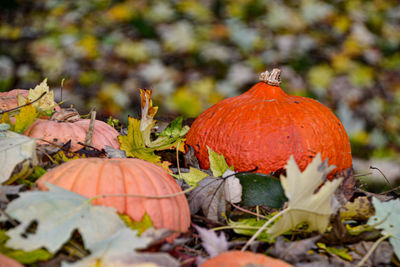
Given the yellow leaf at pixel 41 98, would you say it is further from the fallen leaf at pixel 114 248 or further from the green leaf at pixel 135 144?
the fallen leaf at pixel 114 248

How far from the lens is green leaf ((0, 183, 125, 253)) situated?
57 cm

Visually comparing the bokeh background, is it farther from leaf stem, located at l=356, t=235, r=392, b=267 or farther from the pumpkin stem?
leaf stem, located at l=356, t=235, r=392, b=267

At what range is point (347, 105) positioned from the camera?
2650mm

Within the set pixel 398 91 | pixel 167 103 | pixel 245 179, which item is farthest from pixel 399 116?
pixel 245 179

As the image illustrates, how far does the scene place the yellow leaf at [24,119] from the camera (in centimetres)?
93

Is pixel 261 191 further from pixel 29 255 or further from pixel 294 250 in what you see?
pixel 29 255

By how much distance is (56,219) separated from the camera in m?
0.59

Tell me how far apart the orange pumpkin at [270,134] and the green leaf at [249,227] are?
0.31 m

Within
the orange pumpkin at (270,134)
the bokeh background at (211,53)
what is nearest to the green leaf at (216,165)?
the orange pumpkin at (270,134)

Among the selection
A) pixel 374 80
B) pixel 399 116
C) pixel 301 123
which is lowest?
pixel 399 116

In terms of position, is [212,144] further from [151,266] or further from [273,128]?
[151,266]

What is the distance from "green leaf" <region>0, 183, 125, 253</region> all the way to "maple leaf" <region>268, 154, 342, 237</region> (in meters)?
0.29

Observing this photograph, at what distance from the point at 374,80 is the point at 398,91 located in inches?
7.9

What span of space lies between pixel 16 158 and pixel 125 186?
22 centimetres
